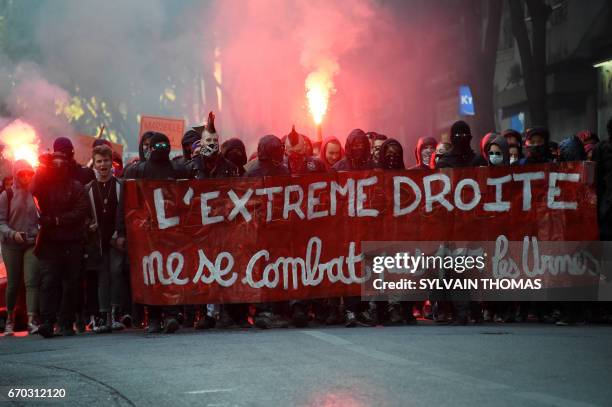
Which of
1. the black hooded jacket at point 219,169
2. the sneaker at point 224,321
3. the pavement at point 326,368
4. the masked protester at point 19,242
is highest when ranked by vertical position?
the black hooded jacket at point 219,169

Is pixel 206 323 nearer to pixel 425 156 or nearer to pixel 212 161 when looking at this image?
pixel 212 161

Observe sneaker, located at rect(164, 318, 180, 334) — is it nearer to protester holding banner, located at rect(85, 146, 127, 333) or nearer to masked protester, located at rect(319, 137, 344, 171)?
protester holding banner, located at rect(85, 146, 127, 333)

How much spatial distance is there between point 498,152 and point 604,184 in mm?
1109

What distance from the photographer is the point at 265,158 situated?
41.9ft

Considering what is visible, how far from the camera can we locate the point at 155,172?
1267cm

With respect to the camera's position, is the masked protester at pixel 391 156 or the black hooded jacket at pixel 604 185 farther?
the masked protester at pixel 391 156

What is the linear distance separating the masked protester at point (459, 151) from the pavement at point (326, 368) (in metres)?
2.05

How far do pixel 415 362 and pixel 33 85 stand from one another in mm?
31041

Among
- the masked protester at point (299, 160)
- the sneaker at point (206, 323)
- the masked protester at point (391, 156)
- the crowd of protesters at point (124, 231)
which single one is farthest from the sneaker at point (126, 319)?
the masked protester at point (391, 156)

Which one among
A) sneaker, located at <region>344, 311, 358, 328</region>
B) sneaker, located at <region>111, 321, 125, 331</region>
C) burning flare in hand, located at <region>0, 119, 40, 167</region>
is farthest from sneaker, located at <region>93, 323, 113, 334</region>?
burning flare in hand, located at <region>0, 119, 40, 167</region>

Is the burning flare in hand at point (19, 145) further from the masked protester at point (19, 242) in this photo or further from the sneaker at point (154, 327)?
the sneaker at point (154, 327)

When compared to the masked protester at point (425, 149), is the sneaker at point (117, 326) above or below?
below

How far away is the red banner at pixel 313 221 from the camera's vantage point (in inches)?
485

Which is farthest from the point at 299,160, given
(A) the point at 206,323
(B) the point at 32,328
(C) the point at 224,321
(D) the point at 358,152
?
(B) the point at 32,328
